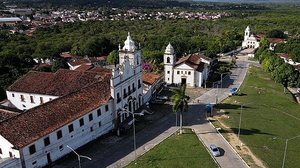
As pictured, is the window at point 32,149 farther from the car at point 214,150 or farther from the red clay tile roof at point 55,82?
the car at point 214,150

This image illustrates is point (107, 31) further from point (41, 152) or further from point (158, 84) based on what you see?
point (41, 152)

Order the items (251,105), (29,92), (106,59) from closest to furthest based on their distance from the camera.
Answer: (29,92) → (251,105) → (106,59)

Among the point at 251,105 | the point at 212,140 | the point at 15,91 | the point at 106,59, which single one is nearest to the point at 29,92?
the point at 15,91

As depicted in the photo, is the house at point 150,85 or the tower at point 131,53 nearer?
the tower at point 131,53

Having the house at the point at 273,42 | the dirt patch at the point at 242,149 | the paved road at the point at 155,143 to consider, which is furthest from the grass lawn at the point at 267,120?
the house at the point at 273,42

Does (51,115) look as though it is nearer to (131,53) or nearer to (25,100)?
(25,100)
